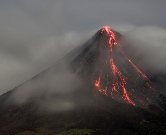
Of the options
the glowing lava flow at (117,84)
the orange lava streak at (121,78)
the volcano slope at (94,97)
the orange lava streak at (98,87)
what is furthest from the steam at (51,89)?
the orange lava streak at (121,78)

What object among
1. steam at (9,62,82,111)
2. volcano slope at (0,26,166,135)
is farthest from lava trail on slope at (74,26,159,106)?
steam at (9,62,82,111)

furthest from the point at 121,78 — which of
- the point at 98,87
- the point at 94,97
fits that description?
the point at 94,97

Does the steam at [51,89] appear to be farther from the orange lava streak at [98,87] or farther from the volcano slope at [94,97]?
the orange lava streak at [98,87]

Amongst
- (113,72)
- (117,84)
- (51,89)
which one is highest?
(51,89)

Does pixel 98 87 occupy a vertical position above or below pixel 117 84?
below

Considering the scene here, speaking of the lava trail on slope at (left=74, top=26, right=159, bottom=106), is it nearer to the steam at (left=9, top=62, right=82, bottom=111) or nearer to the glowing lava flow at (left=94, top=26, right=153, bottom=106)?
the glowing lava flow at (left=94, top=26, right=153, bottom=106)

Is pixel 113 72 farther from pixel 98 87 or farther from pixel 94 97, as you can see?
pixel 94 97

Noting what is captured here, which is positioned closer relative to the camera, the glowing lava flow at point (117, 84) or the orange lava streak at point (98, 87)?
the glowing lava flow at point (117, 84)
